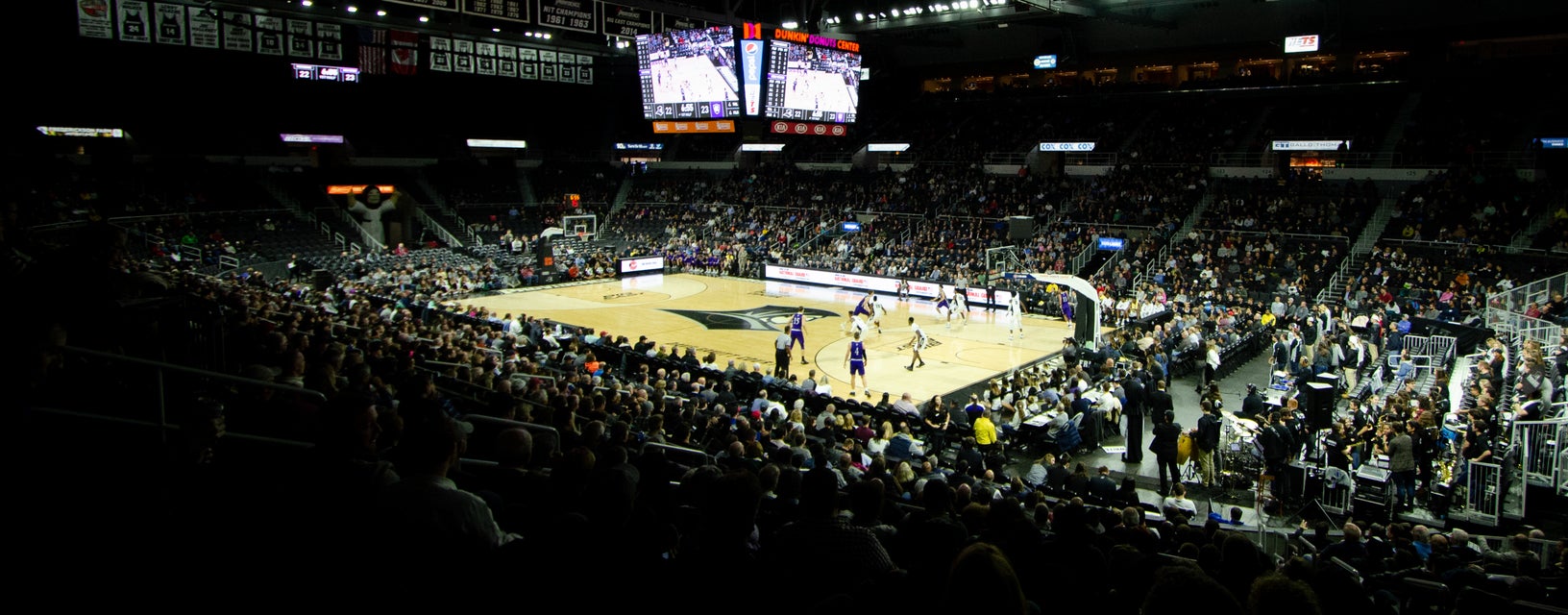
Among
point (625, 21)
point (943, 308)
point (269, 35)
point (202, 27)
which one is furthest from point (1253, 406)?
point (269, 35)

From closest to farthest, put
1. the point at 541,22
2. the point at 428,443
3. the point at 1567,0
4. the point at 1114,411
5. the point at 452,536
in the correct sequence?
the point at 452,536 → the point at 428,443 → the point at 1114,411 → the point at 541,22 → the point at 1567,0

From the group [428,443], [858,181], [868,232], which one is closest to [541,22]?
[428,443]

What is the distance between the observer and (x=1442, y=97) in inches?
1359

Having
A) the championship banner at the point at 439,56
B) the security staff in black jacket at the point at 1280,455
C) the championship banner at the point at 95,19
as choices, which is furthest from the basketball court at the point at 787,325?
the championship banner at the point at 95,19

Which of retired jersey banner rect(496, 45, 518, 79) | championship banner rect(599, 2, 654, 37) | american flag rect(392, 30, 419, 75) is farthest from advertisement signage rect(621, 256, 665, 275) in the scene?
championship banner rect(599, 2, 654, 37)

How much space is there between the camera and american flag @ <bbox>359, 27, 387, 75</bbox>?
111 feet

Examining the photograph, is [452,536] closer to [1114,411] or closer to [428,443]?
[428,443]

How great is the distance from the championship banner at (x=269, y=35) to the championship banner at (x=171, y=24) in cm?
213

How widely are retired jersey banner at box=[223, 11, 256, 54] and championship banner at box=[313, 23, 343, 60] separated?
2.24 meters

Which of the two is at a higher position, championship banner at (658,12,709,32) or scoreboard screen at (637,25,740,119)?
championship banner at (658,12,709,32)

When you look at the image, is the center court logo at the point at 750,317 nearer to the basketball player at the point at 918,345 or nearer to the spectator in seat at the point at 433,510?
the basketball player at the point at 918,345

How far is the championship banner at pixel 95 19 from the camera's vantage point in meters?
25.8

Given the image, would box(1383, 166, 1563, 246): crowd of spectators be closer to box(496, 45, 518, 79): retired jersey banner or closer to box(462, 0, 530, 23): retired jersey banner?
box(462, 0, 530, 23): retired jersey banner

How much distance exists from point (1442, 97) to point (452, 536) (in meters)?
41.7
